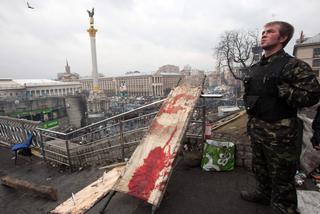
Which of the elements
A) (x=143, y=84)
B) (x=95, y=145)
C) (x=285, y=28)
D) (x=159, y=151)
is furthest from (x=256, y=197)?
(x=143, y=84)

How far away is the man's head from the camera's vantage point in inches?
75.2

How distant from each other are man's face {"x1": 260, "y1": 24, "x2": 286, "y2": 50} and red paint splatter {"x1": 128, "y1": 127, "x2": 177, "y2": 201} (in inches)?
66.5

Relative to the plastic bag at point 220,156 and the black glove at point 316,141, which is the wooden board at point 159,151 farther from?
the black glove at point 316,141

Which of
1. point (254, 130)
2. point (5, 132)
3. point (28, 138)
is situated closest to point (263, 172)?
point (254, 130)

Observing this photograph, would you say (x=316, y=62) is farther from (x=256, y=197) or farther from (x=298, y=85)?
(x=298, y=85)

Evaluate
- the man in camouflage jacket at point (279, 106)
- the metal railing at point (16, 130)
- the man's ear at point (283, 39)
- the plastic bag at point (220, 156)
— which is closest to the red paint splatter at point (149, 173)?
the plastic bag at point (220, 156)

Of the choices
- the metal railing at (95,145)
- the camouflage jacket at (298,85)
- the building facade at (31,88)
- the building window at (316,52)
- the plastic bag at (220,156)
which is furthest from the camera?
the building facade at (31,88)

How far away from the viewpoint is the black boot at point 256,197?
2.36 meters

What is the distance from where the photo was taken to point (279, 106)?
1.92 meters

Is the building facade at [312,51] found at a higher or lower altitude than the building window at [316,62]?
higher

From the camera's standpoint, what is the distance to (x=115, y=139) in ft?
17.0

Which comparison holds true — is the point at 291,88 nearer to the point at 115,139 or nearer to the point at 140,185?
the point at 140,185

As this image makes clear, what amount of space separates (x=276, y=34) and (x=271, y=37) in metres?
0.05

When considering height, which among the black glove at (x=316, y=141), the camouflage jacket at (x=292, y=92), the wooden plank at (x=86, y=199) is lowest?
the wooden plank at (x=86, y=199)
